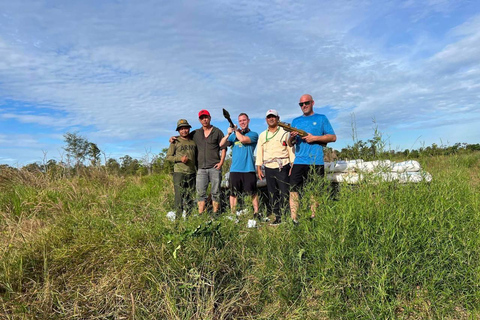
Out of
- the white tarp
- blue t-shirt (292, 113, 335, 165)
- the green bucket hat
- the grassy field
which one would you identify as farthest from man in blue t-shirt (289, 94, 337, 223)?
the green bucket hat

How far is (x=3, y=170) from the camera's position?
6.96 metres

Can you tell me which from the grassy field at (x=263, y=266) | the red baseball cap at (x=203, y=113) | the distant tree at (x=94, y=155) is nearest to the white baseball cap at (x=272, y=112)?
the red baseball cap at (x=203, y=113)

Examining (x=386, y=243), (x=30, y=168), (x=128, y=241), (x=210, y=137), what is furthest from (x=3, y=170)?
(x=386, y=243)

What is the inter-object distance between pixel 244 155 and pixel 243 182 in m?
0.49

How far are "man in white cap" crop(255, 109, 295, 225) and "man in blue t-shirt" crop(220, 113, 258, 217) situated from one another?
8.2 inches

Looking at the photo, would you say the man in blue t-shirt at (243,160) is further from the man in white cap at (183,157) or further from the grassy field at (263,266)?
the grassy field at (263,266)

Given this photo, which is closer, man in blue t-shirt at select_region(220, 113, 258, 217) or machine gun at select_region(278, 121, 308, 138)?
machine gun at select_region(278, 121, 308, 138)

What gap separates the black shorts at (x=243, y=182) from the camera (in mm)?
4988

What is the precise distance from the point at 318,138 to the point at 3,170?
767cm

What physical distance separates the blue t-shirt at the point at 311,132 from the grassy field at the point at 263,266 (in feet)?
3.81

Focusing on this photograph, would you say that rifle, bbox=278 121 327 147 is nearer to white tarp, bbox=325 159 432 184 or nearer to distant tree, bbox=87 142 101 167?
white tarp, bbox=325 159 432 184

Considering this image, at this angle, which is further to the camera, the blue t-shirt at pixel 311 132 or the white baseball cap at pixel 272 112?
the white baseball cap at pixel 272 112

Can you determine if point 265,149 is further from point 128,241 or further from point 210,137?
point 128,241

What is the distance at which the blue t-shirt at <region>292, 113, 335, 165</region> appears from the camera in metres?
4.25
